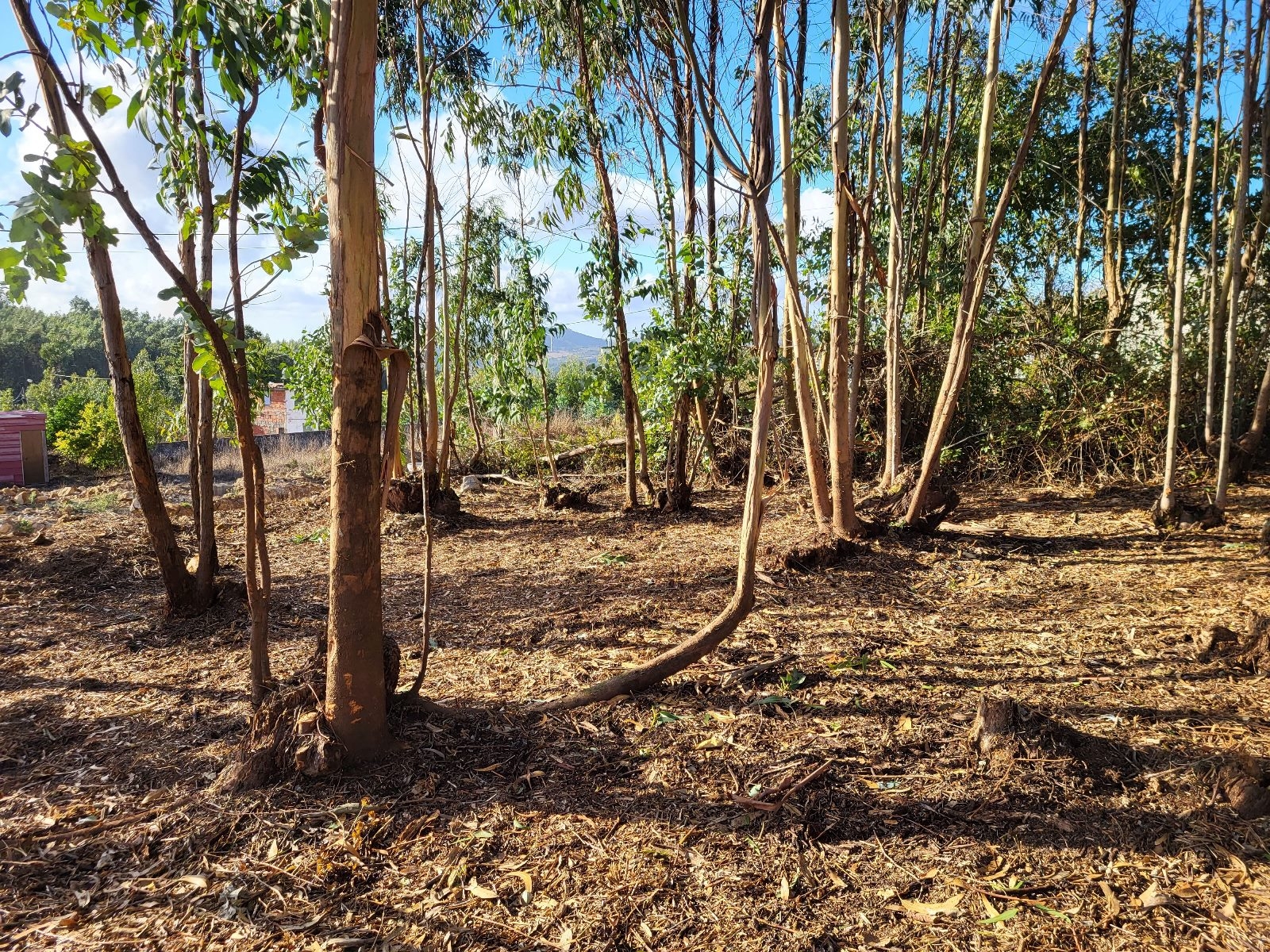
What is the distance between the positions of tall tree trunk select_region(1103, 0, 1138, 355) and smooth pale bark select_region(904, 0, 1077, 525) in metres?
2.94

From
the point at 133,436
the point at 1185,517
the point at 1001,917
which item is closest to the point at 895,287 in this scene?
the point at 1185,517

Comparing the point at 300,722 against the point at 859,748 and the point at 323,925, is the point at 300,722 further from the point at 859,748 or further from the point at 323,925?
the point at 859,748

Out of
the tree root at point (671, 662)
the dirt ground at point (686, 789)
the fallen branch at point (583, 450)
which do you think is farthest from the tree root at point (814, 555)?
the fallen branch at point (583, 450)

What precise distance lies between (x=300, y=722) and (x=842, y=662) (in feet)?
7.43

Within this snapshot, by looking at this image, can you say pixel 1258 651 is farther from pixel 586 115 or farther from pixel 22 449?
pixel 22 449

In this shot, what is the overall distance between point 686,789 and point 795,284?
2.32m

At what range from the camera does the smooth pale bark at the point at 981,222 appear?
14.6 ft

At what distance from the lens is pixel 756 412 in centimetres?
294

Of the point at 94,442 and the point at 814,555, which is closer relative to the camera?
the point at 814,555

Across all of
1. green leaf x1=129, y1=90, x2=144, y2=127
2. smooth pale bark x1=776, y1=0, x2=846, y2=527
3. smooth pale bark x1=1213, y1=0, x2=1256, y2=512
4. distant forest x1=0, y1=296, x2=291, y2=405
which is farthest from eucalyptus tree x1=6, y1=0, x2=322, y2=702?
distant forest x1=0, y1=296, x2=291, y2=405

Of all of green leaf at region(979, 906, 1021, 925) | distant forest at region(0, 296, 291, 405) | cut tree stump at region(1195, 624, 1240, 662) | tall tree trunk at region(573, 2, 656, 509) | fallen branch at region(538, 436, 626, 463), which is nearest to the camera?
green leaf at region(979, 906, 1021, 925)

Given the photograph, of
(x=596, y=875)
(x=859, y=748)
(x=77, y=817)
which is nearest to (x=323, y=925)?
(x=596, y=875)

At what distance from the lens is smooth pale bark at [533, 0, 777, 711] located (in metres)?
2.80

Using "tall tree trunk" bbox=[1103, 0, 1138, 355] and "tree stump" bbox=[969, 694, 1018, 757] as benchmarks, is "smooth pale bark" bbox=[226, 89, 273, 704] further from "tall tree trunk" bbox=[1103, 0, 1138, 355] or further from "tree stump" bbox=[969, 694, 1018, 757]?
"tall tree trunk" bbox=[1103, 0, 1138, 355]
